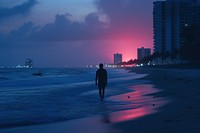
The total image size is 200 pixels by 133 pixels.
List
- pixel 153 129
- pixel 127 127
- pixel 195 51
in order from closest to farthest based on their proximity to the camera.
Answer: pixel 153 129 → pixel 127 127 → pixel 195 51

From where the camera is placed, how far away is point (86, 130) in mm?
7738

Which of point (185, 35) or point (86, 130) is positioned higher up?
point (185, 35)

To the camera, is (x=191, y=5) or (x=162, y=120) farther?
(x=191, y=5)

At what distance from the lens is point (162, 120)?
27.2 feet

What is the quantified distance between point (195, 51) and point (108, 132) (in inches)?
4119

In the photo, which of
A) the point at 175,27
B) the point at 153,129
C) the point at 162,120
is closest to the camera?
the point at 153,129

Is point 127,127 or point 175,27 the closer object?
point 127,127

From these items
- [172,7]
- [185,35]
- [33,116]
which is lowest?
[33,116]

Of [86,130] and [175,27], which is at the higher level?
[175,27]

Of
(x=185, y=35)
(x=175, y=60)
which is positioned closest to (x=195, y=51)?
(x=185, y=35)

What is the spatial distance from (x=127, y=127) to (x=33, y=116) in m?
4.20

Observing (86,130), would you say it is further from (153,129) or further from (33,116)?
(33,116)

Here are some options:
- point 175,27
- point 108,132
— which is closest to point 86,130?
point 108,132

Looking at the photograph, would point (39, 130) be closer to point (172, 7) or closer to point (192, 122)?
point (192, 122)
